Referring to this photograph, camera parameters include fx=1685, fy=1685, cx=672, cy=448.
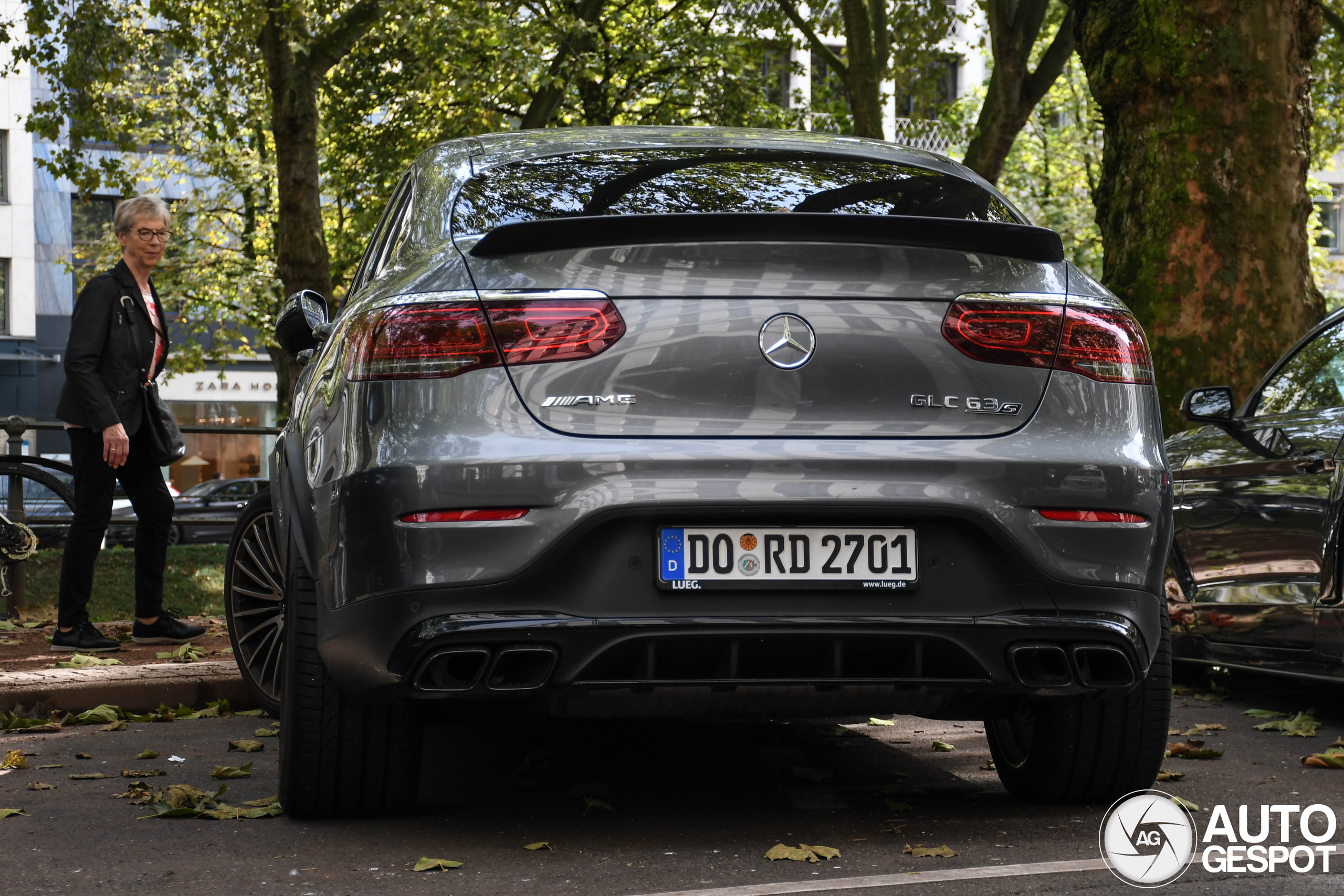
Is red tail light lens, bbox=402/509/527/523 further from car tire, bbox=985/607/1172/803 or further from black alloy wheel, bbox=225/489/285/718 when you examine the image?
black alloy wheel, bbox=225/489/285/718

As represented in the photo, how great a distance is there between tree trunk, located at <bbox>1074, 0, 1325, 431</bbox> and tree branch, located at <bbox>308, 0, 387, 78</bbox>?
8274 millimetres

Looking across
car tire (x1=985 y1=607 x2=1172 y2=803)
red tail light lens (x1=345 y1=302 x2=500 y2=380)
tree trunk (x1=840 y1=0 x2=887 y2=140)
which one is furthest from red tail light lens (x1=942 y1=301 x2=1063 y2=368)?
tree trunk (x1=840 y1=0 x2=887 y2=140)

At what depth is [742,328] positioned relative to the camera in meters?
3.64

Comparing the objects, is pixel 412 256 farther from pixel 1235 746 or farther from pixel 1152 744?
pixel 1235 746

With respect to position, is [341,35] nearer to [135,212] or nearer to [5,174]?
[135,212]

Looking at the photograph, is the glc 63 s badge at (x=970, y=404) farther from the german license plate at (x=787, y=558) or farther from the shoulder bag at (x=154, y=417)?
the shoulder bag at (x=154, y=417)

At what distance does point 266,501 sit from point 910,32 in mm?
14867

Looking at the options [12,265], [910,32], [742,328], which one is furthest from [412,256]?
[12,265]

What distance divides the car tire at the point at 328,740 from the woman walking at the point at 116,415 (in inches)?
139

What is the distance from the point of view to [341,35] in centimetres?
1561

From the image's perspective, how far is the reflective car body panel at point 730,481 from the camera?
351 centimetres

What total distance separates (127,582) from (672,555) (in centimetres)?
1051

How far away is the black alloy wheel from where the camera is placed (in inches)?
236

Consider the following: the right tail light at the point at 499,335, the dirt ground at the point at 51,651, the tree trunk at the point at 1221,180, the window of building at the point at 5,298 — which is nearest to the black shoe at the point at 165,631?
the dirt ground at the point at 51,651
